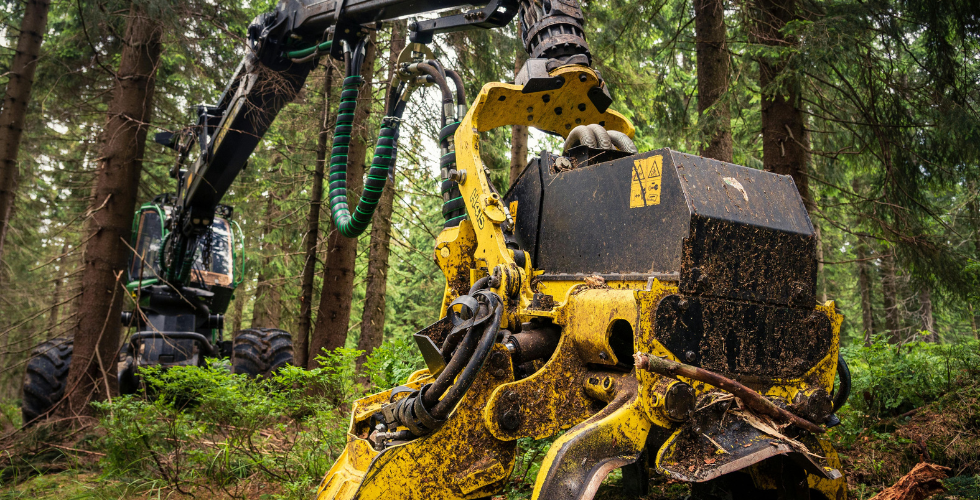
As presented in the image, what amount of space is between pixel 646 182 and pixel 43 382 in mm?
7914

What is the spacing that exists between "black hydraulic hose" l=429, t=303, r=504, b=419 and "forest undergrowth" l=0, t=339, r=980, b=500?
5.42ft

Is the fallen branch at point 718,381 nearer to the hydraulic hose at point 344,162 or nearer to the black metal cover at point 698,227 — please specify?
the black metal cover at point 698,227

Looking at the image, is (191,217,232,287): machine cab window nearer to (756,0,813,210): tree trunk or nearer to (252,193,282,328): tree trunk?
(252,193,282,328): tree trunk

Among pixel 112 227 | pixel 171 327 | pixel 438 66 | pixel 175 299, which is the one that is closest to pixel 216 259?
pixel 175 299

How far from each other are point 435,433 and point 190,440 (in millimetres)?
3821

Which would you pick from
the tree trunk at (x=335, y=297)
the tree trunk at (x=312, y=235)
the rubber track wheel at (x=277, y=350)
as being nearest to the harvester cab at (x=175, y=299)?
the rubber track wheel at (x=277, y=350)

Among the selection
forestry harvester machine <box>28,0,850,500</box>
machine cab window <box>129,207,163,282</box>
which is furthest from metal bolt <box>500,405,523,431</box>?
machine cab window <box>129,207,163,282</box>

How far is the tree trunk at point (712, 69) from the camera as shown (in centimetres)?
684

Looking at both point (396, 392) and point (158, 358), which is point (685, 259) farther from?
point (158, 358)

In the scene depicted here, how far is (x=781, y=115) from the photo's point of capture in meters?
6.92

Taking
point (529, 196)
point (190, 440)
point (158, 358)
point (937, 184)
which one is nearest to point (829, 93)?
point (937, 184)

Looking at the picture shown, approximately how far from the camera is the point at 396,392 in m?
3.77

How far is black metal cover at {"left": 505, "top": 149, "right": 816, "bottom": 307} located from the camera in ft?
9.18

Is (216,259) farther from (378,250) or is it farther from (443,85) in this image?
(443,85)
